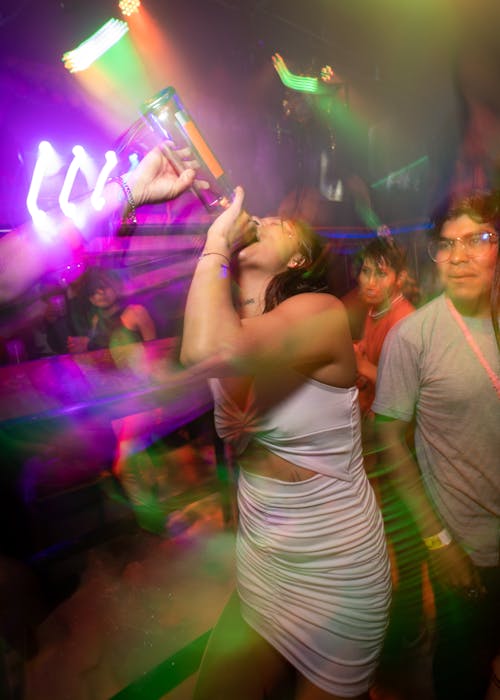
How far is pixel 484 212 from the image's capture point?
182cm

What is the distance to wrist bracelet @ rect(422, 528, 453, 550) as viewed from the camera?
1.80 meters

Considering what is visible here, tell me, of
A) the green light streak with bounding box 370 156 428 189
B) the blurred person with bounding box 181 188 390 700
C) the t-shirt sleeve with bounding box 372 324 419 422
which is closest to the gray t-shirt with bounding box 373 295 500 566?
the t-shirt sleeve with bounding box 372 324 419 422

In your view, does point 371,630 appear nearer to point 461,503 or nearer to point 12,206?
point 461,503

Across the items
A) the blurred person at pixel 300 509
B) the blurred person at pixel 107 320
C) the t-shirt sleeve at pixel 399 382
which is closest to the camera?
the blurred person at pixel 300 509

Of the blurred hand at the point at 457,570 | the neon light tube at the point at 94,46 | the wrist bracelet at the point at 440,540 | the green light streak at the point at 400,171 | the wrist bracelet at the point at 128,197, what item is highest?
the neon light tube at the point at 94,46

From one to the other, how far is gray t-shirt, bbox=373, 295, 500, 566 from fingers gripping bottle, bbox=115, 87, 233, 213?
3.77ft

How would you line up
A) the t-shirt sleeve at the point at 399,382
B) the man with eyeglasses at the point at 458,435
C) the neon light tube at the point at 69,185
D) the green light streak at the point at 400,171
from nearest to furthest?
the neon light tube at the point at 69,185 → the man with eyeglasses at the point at 458,435 → the t-shirt sleeve at the point at 399,382 → the green light streak at the point at 400,171

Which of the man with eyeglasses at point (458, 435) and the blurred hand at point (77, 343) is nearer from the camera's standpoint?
the man with eyeglasses at point (458, 435)

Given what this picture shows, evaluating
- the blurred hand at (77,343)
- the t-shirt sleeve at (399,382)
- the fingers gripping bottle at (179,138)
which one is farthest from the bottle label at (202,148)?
the blurred hand at (77,343)

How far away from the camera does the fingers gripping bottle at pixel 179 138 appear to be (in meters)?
1.26

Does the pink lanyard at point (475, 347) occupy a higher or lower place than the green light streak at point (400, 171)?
lower

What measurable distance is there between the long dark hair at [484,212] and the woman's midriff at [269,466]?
112 centimetres

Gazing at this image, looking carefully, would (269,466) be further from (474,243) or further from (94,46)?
(94,46)

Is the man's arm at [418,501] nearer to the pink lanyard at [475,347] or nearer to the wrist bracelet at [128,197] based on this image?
the pink lanyard at [475,347]
